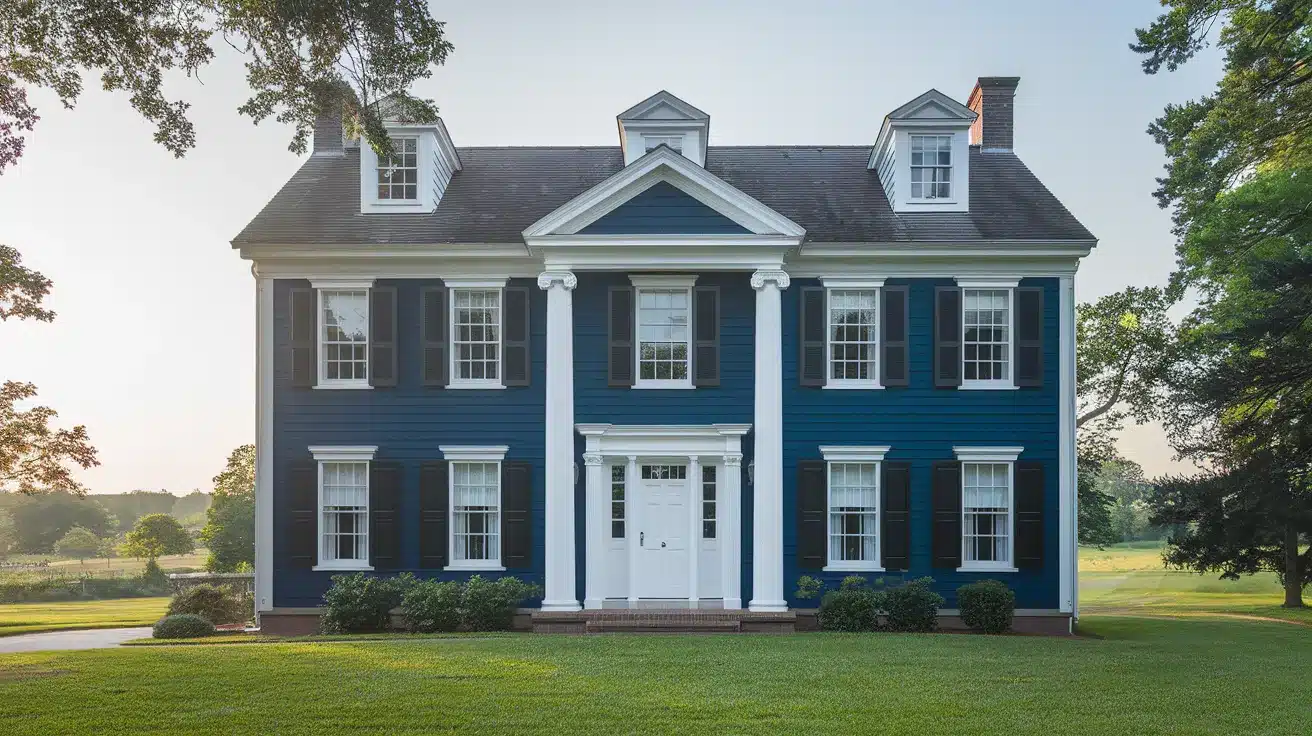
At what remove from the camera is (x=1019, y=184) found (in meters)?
20.5

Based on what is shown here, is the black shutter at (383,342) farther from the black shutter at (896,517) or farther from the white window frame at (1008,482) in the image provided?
the white window frame at (1008,482)

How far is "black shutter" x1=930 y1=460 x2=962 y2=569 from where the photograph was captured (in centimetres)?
1838

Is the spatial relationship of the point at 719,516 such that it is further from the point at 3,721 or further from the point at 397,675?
the point at 3,721

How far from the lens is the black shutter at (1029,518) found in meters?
18.4

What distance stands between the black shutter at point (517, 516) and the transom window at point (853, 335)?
5896 millimetres

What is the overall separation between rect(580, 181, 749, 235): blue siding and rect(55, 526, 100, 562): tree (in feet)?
111

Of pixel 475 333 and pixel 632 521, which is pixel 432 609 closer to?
pixel 632 521

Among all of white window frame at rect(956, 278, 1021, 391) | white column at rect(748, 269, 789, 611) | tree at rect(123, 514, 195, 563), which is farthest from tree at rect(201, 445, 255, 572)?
white window frame at rect(956, 278, 1021, 391)

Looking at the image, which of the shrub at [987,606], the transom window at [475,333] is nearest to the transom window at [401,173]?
the transom window at [475,333]

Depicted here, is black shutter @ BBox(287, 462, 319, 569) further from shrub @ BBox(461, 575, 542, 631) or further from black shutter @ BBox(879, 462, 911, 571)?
black shutter @ BBox(879, 462, 911, 571)

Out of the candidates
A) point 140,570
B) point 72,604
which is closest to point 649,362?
point 72,604

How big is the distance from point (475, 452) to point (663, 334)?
4.04 meters

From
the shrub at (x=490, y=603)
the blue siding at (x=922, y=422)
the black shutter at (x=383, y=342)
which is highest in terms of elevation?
the black shutter at (x=383, y=342)

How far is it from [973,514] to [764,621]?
175 inches
